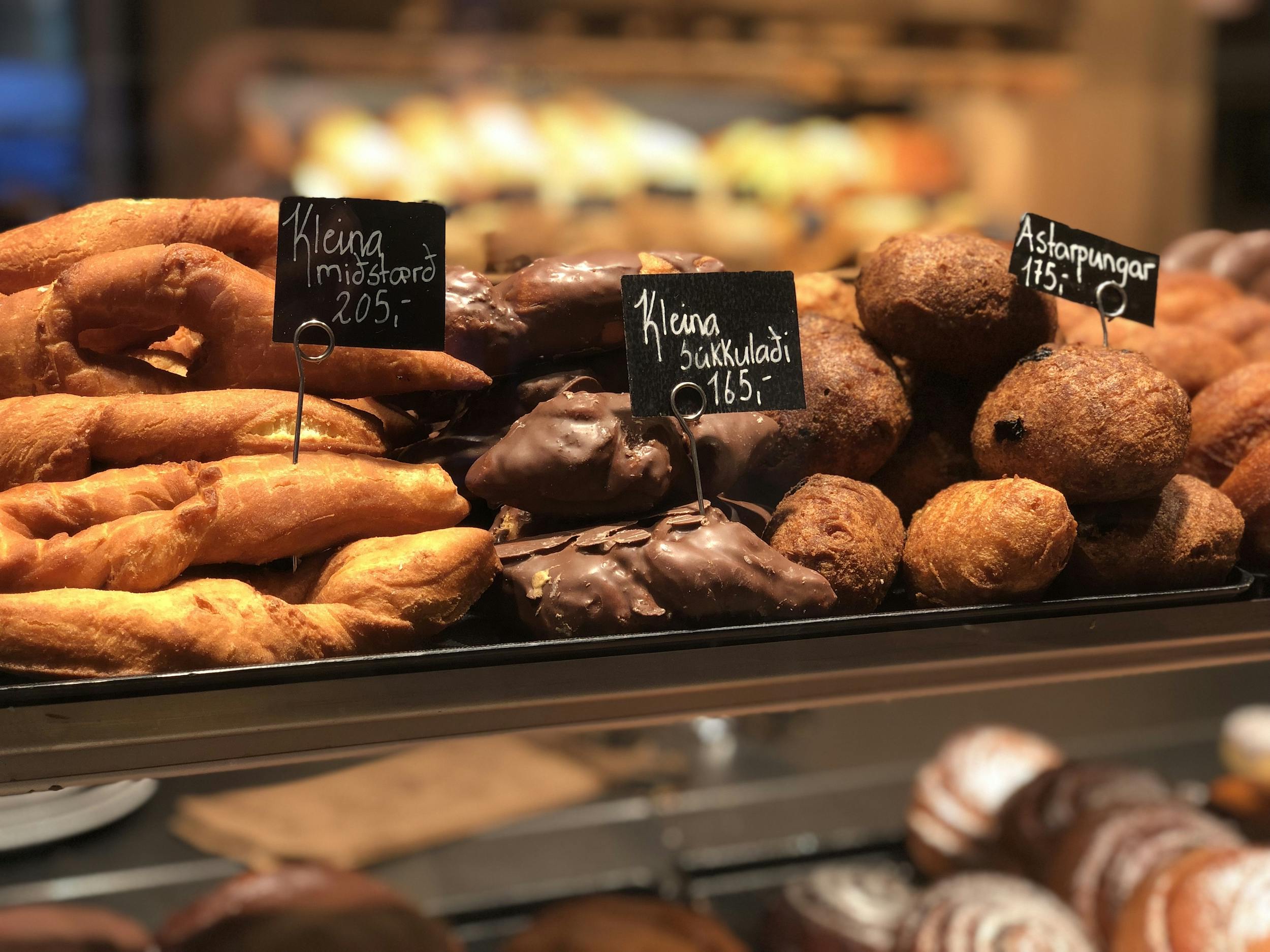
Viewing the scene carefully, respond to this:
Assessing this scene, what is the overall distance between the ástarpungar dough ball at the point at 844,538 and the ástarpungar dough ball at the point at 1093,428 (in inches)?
6.3

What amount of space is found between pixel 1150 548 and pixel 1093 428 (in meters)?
0.14

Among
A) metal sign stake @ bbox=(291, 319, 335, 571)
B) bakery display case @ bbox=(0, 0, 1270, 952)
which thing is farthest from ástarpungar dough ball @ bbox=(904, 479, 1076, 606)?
metal sign stake @ bbox=(291, 319, 335, 571)

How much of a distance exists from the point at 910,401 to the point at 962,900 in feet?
2.73

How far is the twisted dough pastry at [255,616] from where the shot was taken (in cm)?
89

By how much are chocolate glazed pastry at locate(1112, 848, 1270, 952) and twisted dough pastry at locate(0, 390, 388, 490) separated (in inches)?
50.1

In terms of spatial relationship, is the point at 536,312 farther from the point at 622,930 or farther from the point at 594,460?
the point at 622,930

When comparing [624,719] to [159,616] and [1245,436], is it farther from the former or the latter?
[1245,436]

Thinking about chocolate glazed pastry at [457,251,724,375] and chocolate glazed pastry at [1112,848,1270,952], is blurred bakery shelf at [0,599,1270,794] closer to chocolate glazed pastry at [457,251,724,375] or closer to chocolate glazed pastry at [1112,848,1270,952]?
chocolate glazed pastry at [457,251,724,375]

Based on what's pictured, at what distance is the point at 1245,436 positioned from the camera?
4.49ft

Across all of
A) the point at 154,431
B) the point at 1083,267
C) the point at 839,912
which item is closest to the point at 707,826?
the point at 839,912

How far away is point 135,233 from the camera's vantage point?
3.81 feet

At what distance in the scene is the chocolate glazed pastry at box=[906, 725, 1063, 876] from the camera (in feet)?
6.30

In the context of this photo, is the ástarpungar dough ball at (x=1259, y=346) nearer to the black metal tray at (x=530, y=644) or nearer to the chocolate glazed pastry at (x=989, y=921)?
the black metal tray at (x=530, y=644)

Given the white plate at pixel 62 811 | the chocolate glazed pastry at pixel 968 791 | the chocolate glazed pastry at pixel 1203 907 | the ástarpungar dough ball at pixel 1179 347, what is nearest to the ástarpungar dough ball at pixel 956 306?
the ástarpungar dough ball at pixel 1179 347
